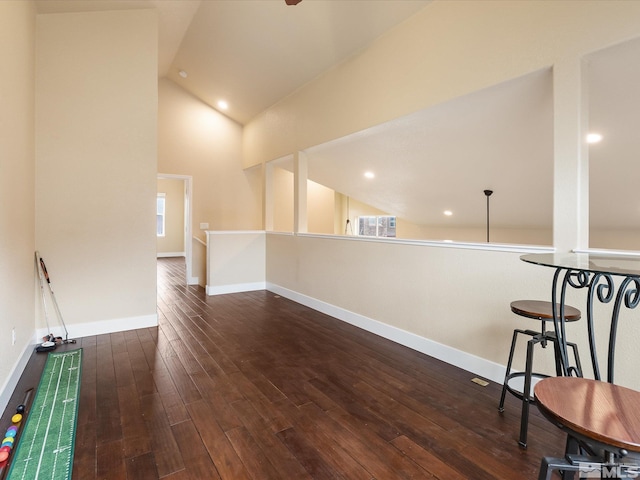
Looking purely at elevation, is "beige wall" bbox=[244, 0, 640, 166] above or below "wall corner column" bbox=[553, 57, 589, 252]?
above

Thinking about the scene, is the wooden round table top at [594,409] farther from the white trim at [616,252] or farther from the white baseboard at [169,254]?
the white baseboard at [169,254]

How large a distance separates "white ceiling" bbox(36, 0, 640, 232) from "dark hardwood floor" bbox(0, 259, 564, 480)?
2267 mm

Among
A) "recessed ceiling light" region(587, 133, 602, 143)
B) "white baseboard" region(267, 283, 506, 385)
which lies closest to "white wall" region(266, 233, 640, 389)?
"white baseboard" region(267, 283, 506, 385)

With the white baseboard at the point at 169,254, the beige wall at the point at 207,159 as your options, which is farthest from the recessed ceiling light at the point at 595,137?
the white baseboard at the point at 169,254

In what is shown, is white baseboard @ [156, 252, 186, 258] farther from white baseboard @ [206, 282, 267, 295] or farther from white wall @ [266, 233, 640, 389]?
white wall @ [266, 233, 640, 389]

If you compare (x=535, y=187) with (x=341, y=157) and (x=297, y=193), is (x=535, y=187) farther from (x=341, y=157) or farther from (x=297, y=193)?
(x=297, y=193)

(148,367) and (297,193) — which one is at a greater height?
(297,193)

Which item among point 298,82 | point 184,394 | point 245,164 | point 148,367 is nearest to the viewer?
point 184,394

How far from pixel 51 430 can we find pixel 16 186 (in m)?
1.83

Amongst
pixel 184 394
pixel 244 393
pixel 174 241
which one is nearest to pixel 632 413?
pixel 244 393

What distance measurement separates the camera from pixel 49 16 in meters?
3.36

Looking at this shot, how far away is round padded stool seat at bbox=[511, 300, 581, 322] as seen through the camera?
174cm

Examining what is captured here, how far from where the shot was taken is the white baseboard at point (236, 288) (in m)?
5.47

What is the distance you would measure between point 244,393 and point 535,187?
3.93 metres
